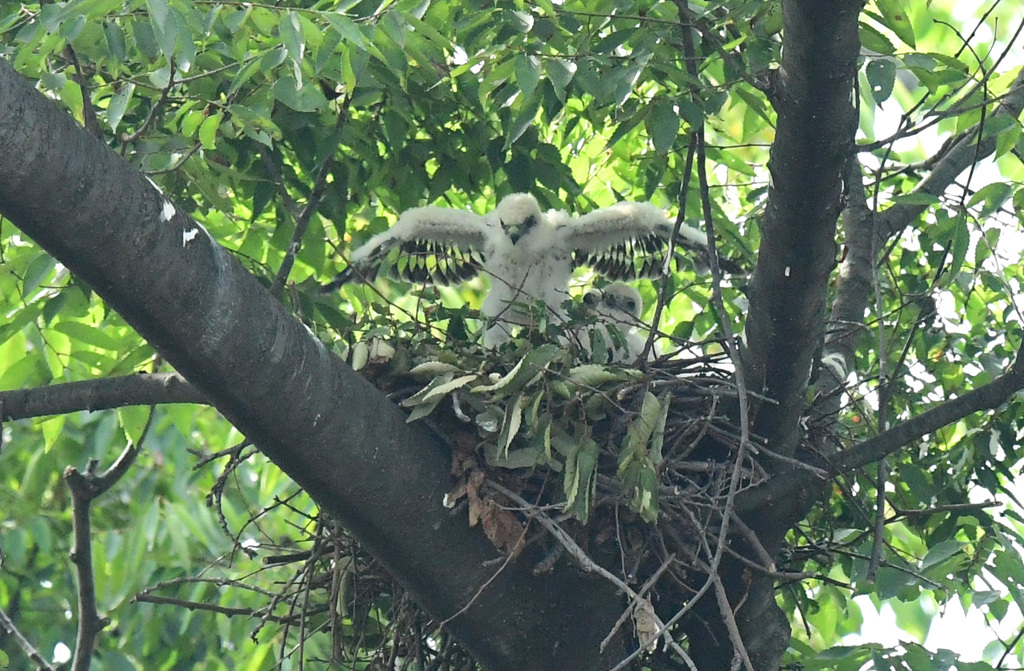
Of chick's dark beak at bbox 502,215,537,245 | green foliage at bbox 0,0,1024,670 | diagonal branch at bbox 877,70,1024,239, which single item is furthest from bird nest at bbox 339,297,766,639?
diagonal branch at bbox 877,70,1024,239

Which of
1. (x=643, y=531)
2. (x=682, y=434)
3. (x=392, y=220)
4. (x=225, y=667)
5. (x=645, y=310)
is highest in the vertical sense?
(x=392, y=220)

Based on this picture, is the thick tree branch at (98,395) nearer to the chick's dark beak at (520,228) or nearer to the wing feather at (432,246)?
the wing feather at (432,246)

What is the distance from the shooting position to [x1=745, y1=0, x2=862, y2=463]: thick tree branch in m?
2.84

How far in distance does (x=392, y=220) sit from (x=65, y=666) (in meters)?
2.31

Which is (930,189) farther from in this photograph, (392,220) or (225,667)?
(225,667)

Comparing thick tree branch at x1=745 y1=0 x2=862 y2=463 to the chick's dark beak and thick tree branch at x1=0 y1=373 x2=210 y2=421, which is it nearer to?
thick tree branch at x1=0 y1=373 x2=210 y2=421

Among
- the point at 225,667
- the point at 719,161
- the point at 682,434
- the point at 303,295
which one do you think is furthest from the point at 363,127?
the point at 225,667

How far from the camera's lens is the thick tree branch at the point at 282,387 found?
248 centimetres

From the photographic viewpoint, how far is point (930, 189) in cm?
471

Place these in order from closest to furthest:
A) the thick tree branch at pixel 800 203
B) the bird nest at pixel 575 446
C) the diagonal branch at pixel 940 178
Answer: the thick tree branch at pixel 800 203 → the bird nest at pixel 575 446 → the diagonal branch at pixel 940 178

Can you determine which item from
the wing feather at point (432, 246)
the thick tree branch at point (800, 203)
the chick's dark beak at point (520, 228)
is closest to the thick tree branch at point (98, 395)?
the wing feather at point (432, 246)

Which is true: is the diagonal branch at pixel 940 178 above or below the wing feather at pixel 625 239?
below

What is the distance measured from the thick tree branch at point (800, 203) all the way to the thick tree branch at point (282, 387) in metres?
0.79

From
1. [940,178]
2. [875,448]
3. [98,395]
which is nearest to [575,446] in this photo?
[875,448]
